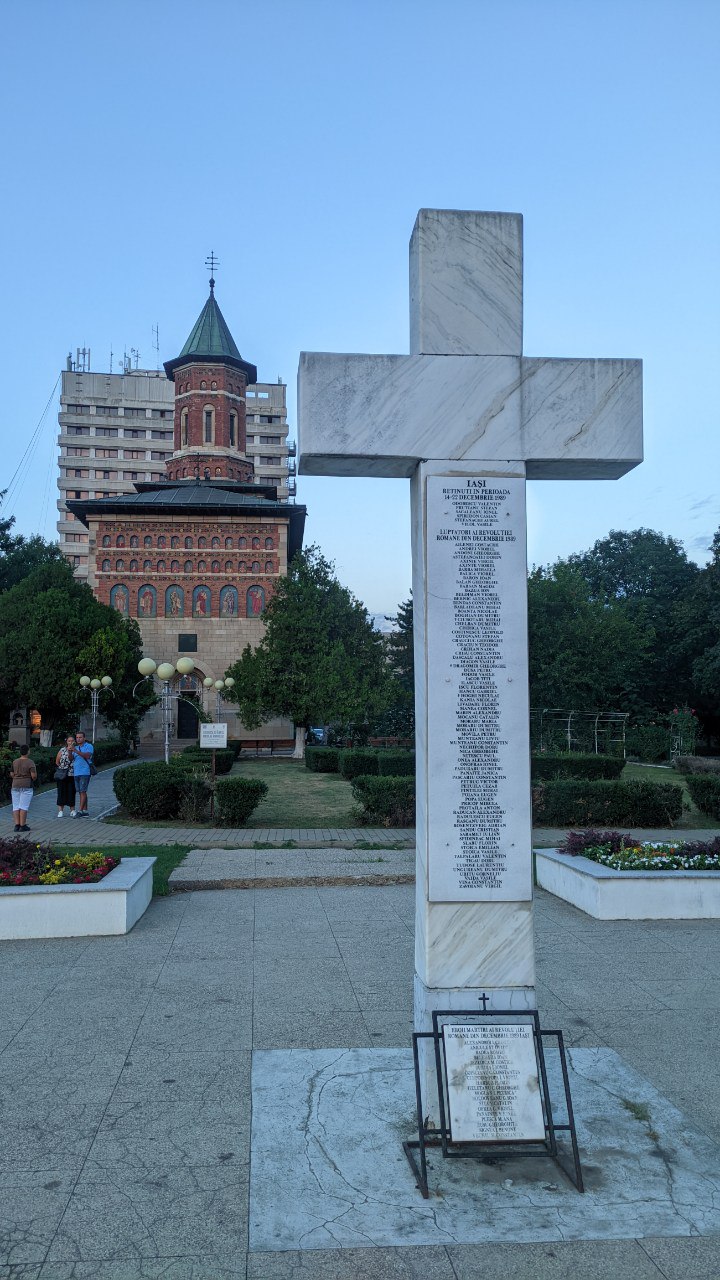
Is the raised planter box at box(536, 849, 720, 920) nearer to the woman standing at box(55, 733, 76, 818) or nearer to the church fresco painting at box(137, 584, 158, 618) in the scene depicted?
the woman standing at box(55, 733, 76, 818)

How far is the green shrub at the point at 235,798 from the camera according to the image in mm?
14977


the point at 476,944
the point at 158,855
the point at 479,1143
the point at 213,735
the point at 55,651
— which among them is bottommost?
the point at 158,855

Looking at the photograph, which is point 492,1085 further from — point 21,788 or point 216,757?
point 216,757

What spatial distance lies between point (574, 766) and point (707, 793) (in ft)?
16.0

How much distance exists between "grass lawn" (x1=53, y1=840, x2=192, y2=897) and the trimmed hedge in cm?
641

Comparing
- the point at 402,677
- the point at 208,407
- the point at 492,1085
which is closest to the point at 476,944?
the point at 492,1085

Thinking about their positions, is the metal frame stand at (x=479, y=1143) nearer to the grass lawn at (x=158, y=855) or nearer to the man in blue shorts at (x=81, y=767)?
the grass lawn at (x=158, y=855)

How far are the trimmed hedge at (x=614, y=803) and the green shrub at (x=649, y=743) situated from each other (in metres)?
23.3

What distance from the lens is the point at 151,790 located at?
16.2m

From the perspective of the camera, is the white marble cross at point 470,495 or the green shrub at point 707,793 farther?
the green shrub at point 707,793

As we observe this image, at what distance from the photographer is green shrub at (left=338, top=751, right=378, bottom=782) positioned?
79.4 ft

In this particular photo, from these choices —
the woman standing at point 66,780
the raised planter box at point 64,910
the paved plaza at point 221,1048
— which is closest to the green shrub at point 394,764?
the woman standing at point 66,780

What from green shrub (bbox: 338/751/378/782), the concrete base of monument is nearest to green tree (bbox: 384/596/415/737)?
green shrub (bbox: 338/751/378/782)

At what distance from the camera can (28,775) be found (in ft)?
46.6
